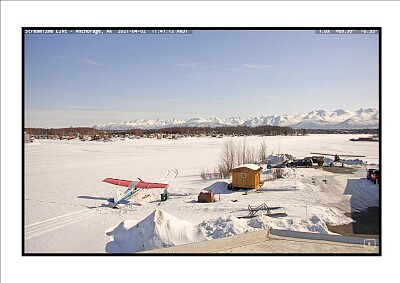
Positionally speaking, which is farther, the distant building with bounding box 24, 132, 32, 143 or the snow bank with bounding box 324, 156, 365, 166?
the snow bank with bounding box 324, 156, 365, 166

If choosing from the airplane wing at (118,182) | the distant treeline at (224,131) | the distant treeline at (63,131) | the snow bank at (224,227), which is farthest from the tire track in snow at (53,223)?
the snow bank at (224,227)

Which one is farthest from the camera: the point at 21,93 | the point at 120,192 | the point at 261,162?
the point at 261,162

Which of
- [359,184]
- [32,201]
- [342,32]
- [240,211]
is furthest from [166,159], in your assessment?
[342,32]

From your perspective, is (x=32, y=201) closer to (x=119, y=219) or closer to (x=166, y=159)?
(x=119, y=219)

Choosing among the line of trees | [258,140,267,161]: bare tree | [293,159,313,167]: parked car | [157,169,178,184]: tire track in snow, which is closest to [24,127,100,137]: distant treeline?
[157,169,178,184]: tire track in snow

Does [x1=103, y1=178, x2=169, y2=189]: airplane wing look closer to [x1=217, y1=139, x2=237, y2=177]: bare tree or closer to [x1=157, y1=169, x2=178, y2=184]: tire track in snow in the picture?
[x1=157, y1=169, x2=178, y2=184]: tire track in snow

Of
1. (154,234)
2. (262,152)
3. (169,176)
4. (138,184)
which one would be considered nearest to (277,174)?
(262,152)

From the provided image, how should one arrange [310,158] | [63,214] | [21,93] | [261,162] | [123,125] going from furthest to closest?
[310,158]
[261,162]
[123,125]
[63,214]
[21,93]
